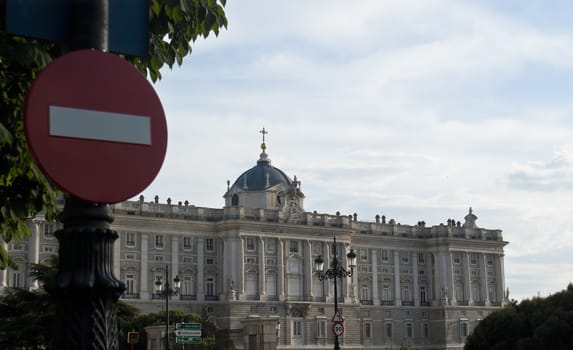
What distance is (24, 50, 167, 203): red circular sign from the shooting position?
12.6 ft

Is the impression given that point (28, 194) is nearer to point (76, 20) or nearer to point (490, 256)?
point (76, 20)

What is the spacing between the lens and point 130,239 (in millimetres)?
79812

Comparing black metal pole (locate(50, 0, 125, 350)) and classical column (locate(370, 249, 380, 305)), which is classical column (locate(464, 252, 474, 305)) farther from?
black metal pole (locate(50, 0, 125, 350))

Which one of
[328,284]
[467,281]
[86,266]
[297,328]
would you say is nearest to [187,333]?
[86,266]

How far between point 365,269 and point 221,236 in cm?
1724


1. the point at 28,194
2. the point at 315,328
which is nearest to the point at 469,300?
the point at 315,328

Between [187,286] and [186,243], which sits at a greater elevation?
[186,243]

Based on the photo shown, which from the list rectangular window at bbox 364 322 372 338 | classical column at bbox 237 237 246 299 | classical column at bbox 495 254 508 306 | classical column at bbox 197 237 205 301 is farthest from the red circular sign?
classical column at bbox 495 254 508 306

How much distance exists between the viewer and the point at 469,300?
9694cm

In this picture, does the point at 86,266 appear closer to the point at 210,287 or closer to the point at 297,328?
the point at 210,287

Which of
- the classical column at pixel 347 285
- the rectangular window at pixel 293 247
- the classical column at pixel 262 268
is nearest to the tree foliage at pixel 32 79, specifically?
the classical column at pixel 262 268

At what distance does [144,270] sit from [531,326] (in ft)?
142

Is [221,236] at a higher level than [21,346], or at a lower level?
higher

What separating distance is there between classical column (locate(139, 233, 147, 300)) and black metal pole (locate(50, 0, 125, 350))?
76508 mm
